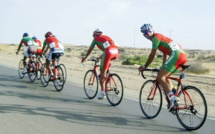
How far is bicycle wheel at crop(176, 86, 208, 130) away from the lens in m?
6.68

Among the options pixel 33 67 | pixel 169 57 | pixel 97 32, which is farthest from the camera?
pixel 33 67

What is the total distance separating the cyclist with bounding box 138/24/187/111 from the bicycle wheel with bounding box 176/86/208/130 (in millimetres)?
238

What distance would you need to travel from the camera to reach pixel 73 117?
7707 mm

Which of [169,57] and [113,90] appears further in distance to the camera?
[113,90]

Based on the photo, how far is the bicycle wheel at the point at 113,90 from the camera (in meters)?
9.29

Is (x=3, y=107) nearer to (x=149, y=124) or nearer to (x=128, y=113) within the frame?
(x=128, y=113)

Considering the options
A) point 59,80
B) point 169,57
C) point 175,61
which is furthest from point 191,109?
point 59,80

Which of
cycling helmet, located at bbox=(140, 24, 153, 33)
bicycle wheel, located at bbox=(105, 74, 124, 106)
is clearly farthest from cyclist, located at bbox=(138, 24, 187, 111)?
bicycle wheel, located at bbox=(105, 74, 124, 106)

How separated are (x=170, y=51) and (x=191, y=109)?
4.72ft

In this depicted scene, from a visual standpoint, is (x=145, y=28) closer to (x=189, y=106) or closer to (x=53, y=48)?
(x=189, y=106)

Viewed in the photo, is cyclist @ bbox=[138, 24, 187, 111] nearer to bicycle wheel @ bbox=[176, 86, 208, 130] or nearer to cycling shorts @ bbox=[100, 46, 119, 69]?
bicycle wheel @ bbox=[176, 86, 208, 130]

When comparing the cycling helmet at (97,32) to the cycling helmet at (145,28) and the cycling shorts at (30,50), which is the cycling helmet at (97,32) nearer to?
the cycling helmet at (145,28)

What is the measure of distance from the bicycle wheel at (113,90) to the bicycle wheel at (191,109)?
261 cm

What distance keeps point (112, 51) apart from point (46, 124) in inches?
130
